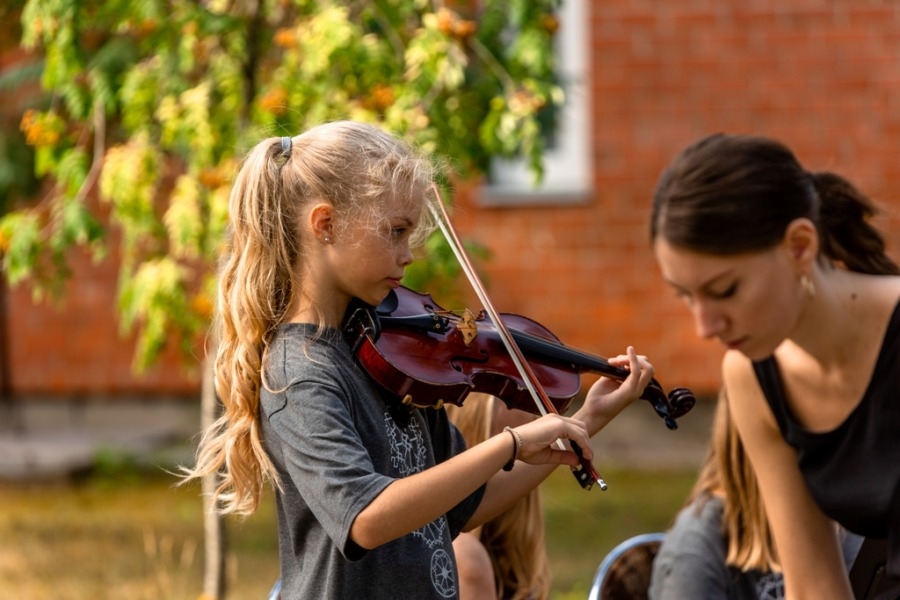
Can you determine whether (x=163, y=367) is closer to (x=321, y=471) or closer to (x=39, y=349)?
(x=39, y=349)

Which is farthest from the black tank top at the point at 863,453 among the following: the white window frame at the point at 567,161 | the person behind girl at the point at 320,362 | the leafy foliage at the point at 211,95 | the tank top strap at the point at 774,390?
the white window frame at the point at 567,161

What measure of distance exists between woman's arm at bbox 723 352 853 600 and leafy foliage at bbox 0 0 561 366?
1707 millimetres

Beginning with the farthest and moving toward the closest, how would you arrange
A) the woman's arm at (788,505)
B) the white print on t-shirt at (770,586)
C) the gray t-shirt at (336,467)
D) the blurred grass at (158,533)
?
the blurred grass at (158,533) < the white print on t-shirt at (770,586) < the woman's arm at (788,505) < the gray t-shirt at (336,467)

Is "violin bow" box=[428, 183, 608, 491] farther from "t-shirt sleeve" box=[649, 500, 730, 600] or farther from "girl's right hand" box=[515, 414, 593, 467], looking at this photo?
"t-shirt sleeve" box=[649, 500, 730, 600]

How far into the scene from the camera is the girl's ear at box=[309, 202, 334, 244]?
8.23 ft

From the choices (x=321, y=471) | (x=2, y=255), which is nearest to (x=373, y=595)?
(x=321, y=471)

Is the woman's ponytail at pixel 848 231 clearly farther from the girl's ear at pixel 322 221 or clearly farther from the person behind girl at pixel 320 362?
the girl's ear at pixel 322 221

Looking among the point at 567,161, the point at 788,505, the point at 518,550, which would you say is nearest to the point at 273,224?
the point at 788,505

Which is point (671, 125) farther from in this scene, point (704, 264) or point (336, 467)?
point (336, 467)

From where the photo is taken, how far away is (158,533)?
710cm

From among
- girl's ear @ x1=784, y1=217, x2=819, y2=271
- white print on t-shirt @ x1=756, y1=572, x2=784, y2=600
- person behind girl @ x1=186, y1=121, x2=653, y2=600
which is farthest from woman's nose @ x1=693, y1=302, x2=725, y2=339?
white print on t-shirt @ x1=756, y1=572, x2=784, y2=600

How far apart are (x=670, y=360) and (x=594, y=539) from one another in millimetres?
1973

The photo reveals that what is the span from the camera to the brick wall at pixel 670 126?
8.45 meters

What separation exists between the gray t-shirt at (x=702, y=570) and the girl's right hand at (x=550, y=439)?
107cm
